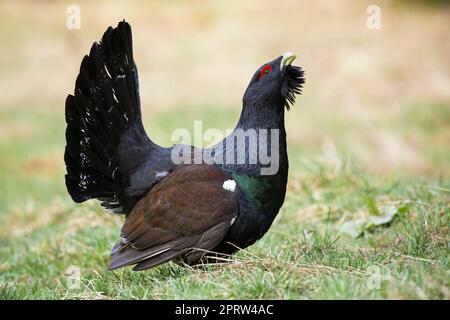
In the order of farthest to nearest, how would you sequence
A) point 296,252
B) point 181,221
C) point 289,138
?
point 289,138
point 296,252
point 181,221

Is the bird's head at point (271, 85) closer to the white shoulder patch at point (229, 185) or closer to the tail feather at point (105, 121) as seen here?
the white shoulder patch at point (229, 185)

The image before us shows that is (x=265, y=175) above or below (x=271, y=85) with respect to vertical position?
below

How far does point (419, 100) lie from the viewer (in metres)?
13.6

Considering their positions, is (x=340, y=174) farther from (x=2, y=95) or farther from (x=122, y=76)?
(x=2, y=95)

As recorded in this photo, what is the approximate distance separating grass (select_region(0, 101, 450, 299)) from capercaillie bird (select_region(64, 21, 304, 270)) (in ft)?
0.71

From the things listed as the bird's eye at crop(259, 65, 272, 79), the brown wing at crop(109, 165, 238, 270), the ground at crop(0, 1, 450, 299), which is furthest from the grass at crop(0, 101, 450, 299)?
the bird's eye at crop(259, 65, 272, 79)

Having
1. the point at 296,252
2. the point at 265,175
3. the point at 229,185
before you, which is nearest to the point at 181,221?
the point at 229,185

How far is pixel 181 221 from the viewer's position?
14.4ft

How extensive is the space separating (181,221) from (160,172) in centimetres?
50

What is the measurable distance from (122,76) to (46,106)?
39.4ft

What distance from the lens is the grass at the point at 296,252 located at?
12.2ft

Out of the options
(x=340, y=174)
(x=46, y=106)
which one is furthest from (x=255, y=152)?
(x=46, y=106)

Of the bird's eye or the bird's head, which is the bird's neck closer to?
the bird's head

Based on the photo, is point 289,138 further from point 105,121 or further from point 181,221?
point 181,221
